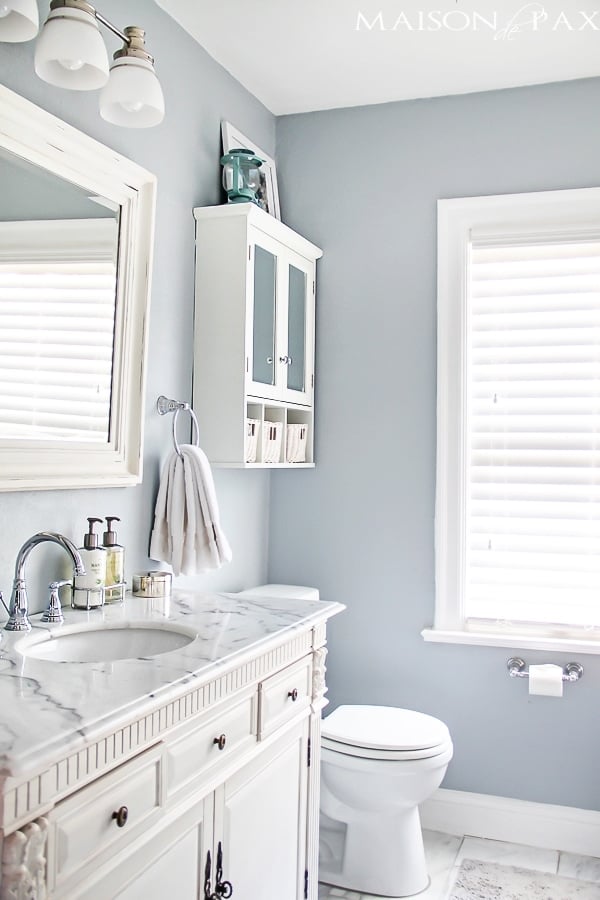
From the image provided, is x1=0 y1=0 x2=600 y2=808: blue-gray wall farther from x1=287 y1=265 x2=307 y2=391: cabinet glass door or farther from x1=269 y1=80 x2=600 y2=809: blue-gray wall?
x1=287 y1=265 x2=307 y2=391: cabinet glass door

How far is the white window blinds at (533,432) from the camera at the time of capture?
267 cm

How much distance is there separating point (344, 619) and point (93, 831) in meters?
1.87

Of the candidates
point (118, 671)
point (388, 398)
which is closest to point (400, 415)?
point (388, 398)

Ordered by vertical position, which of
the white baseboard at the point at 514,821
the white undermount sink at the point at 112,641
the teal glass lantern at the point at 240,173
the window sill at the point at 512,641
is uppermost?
the teal glass lantern at the point at 240,173

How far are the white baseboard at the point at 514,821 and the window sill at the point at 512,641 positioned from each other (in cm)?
52

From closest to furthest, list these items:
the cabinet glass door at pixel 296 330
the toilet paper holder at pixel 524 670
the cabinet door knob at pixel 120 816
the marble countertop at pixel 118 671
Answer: the marble countertop at pixel 118 671, the cabinet door knob at pixel 120 816, the toilet paper holder at pixel 524 670, the cabinet glass door at pixel 296 330

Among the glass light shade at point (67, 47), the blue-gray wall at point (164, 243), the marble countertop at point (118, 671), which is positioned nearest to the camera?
the marble countertop at point (118, 671)

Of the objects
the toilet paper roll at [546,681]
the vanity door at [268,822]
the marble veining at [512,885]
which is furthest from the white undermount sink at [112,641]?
the toilet paper roll at [546,681]

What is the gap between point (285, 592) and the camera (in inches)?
111

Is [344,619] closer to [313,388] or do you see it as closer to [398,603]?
[398,603]

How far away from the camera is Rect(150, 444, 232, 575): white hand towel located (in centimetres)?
218

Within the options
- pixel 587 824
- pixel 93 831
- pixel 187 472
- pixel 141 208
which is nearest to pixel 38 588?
pixel 187 472

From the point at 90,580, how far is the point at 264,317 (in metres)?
1.08

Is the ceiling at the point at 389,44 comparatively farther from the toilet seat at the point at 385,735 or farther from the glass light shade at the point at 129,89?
the toilet seat at the point at 385,735
